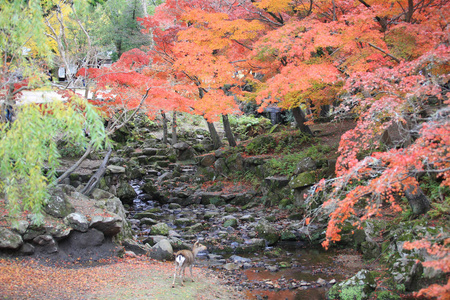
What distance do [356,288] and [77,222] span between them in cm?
634

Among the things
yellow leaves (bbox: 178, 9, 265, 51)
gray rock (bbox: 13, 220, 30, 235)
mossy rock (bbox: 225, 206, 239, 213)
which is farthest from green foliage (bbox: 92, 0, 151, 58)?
gray rock (bbox: 13, 220, 30, 235)

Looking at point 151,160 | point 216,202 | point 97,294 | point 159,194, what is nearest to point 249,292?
point 97,294

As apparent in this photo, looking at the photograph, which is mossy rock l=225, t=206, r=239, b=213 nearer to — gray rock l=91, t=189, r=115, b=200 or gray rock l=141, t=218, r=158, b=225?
gray rock l=141, t=218, r=158, b=225

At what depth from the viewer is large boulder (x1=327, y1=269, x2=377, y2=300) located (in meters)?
6.61

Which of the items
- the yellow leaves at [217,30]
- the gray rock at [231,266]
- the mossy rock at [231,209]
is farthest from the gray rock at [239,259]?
the yellow leaves at [217,30]

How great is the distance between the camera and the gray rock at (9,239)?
705 centimetres

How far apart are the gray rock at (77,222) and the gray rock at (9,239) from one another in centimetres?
114

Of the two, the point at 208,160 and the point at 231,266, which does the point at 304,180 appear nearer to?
the point at 231,266

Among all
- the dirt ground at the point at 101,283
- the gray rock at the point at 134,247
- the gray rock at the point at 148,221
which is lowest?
the gray rock at the point at 148,221

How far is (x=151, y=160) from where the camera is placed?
835 inches

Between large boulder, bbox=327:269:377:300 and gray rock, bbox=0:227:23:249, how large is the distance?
6469 millimetres

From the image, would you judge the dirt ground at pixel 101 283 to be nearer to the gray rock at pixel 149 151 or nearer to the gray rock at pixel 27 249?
the gray rock at pixel 27 249

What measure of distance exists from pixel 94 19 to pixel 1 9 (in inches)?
822

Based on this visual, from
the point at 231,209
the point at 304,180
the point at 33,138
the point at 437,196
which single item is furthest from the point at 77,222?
the point at 437,196
